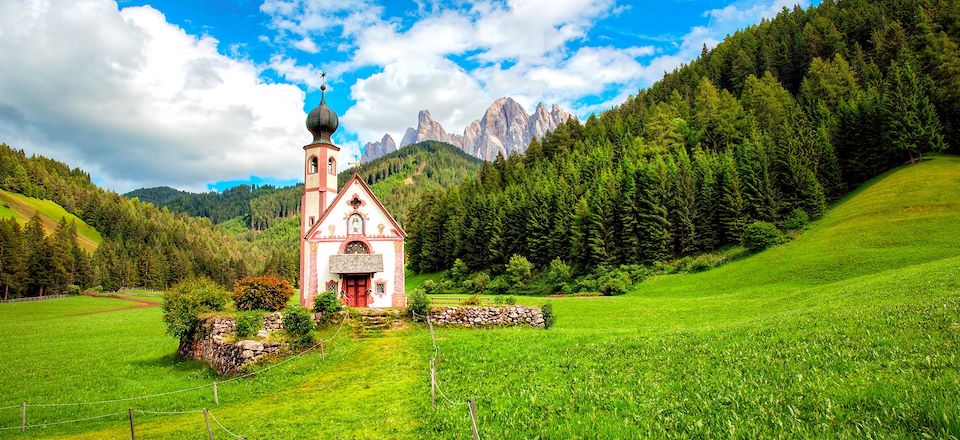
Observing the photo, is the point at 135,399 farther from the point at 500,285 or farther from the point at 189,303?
the point at 500,285

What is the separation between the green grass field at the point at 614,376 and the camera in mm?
8695

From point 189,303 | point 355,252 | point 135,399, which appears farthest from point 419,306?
point 135,399

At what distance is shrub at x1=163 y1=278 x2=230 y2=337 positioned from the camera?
28359 millimetres

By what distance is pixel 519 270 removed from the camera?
66500 mm

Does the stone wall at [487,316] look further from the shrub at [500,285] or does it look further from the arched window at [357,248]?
the shrub at [500,285]

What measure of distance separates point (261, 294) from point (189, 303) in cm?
401

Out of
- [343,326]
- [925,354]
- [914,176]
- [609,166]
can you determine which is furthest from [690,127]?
[925,354]

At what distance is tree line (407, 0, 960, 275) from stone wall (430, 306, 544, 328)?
33.1 metres

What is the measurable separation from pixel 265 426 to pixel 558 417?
943 centimetres

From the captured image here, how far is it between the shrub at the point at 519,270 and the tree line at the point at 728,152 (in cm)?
539

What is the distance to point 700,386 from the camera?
11.1m

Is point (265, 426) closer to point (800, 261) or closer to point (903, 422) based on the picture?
point (903, 422)

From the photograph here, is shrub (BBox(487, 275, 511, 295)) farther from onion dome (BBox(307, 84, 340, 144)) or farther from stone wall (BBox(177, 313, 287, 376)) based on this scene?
stone wall (BBox(177, 313, 287, 376))

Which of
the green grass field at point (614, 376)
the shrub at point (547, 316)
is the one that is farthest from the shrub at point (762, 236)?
the shrub at point (547, 316)
